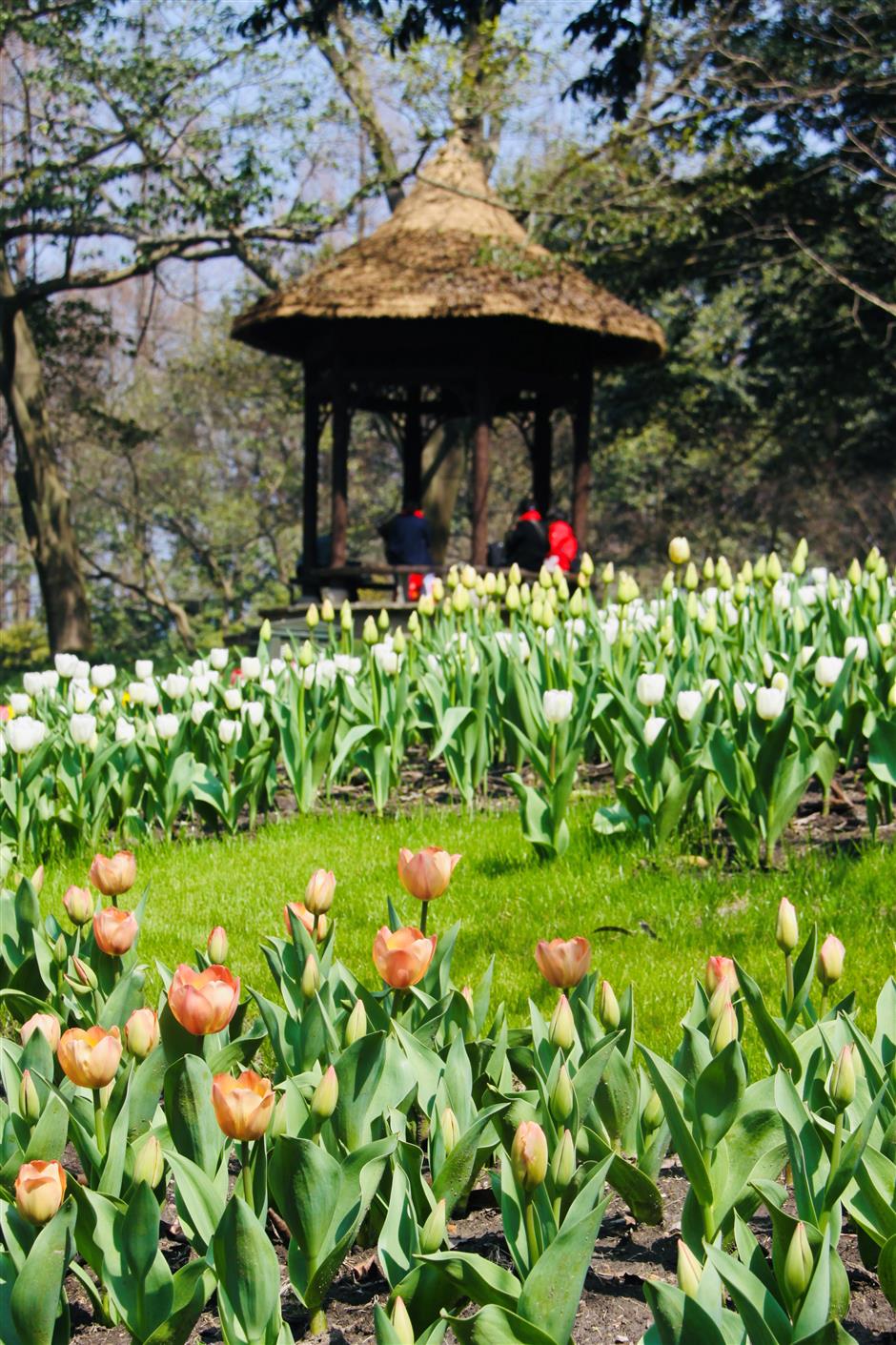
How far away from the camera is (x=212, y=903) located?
389 cm

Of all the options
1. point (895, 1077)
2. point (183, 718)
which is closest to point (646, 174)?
point (183, 718)

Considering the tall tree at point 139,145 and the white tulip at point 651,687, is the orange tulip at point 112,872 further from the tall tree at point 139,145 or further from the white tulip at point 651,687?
the tall tree at point 139,145

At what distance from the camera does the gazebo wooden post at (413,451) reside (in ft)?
55.6

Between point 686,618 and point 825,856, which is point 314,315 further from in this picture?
point 825,856

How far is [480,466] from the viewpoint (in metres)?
14.0

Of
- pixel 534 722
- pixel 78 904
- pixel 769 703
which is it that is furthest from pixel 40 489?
pixel 78 904

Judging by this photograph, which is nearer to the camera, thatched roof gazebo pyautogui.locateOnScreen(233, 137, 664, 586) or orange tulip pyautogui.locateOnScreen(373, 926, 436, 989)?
orange tulip pyautogui.locateOnScreen(373, 926, 436, 989)

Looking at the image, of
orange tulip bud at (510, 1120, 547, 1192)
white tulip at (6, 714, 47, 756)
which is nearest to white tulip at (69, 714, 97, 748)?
white tulip at (6, 714, 47, 756)

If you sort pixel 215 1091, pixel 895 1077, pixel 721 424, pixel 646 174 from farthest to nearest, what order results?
pixel 721 424 → pixel 646 174 → pixel 895 1077 → pixel 215 1091

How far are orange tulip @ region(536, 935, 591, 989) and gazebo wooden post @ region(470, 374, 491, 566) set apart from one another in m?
11.9

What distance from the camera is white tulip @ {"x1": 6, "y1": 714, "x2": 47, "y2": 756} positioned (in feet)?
13.8

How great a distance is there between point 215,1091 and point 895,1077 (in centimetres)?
94

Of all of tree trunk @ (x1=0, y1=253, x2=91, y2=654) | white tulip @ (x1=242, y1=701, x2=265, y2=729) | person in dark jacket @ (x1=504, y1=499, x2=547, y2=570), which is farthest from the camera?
tree trunk @ (x1=0, y1=253, x2=91, y2=654)

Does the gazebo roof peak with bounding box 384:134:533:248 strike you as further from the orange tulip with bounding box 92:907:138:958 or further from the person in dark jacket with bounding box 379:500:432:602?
the orange tulip with bounding box 92:907:138:958
